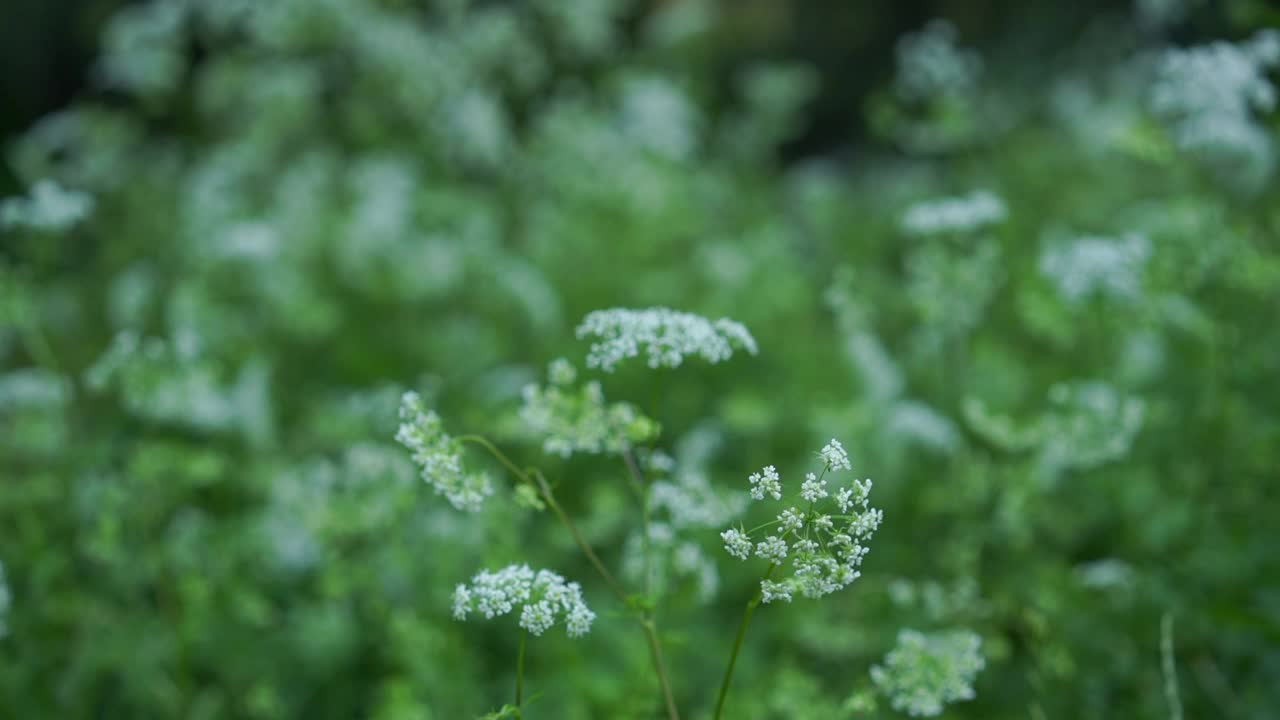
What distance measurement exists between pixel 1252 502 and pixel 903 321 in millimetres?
2274

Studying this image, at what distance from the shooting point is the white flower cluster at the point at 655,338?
5.62 ft

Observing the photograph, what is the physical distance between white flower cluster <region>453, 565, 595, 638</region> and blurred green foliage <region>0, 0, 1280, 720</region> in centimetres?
40

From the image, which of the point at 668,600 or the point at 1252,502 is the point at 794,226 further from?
the point at 668,600

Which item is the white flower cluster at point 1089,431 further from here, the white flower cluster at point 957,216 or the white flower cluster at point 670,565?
the white flower cluster at point 670,565

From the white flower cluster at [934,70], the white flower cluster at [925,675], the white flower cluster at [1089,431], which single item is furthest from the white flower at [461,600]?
the white flower cluster at [934,70]

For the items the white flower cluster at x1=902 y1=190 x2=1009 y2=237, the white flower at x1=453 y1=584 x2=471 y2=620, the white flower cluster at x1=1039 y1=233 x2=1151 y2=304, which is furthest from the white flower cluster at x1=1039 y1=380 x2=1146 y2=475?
the white flower at x1=453 y1=584 x2=471 y2=620

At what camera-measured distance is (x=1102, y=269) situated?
9.37 feet

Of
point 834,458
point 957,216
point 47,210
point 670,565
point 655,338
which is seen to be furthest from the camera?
point 957,216

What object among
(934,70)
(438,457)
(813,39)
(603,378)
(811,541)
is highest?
(813,39)

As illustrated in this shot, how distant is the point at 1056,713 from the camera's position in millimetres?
2504

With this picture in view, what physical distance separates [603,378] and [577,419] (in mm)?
2337

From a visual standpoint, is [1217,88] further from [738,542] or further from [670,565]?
[738,542]

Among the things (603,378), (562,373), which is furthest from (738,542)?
(603,378)

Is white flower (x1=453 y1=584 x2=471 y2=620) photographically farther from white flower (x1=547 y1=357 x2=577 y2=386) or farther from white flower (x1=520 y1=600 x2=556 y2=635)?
white flower (x1=547 y1=357 x2=577 y2=386)
